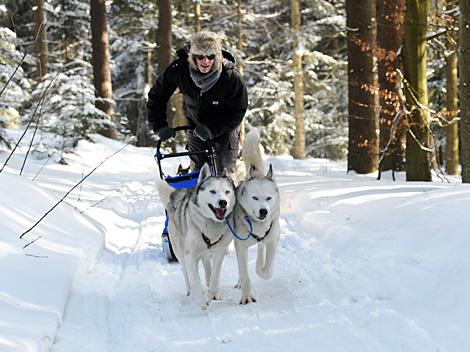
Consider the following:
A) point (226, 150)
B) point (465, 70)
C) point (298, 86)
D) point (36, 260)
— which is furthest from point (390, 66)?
point (298, 86)

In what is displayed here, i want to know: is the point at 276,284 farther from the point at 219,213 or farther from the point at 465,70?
the point at 465,70

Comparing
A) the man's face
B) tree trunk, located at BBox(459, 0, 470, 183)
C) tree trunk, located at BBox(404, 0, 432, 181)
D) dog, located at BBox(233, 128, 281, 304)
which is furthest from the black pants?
tree trunk, located at BBox(404, 0, 432, 181)

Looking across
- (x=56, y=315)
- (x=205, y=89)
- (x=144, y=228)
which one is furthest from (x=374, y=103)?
(x=56, y=315)

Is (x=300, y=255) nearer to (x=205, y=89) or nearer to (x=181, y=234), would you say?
(x=181, y=234)

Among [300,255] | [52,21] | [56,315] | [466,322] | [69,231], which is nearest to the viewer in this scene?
[466,322]

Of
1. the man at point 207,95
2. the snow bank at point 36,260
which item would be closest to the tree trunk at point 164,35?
the snow bank at point 36,260

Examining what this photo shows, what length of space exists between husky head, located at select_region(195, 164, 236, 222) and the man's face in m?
1.09

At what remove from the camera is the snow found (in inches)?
130

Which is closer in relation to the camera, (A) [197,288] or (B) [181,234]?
(A) [197,288]

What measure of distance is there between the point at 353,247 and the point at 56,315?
280 cm

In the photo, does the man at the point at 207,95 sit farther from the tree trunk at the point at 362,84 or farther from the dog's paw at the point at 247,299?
the tree trunk at the point at 362,84

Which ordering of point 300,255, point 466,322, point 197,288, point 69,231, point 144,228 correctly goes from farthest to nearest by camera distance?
point 144,228, point 69,231, point 300,255, point 197,288, point 466,322

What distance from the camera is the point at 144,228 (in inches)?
285

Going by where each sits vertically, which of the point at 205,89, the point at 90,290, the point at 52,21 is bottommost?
the point at 90,290
